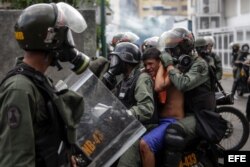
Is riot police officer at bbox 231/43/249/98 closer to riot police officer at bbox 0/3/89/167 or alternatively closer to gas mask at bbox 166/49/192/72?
gas mask at bbox 166/49/192/72

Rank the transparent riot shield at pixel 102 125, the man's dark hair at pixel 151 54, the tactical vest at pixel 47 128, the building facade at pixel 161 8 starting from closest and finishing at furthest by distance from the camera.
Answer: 1. the tactical vest at pixel 47 128
2. the transparent riot shield at pixel 102 125
3. the man's dark hair at pixel 151 54
4. the building facade at pixel 161 8

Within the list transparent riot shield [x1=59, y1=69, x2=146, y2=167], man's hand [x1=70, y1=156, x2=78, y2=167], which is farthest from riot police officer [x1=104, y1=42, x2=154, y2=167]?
man's hand [x1=70, y1=156, x2=78, y2=167]

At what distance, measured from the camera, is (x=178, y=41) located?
174 inches

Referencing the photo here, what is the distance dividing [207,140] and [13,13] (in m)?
2.86

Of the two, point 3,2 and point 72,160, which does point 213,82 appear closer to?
point 72,160

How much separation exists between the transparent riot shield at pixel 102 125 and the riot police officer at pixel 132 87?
0.64 metres

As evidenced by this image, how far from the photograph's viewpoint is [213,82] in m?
4.68

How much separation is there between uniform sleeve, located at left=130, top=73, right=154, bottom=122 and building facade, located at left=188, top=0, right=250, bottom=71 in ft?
64.9

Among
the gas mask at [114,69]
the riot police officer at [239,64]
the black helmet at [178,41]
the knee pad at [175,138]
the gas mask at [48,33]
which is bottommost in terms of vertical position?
the riot police officer at [239,64]

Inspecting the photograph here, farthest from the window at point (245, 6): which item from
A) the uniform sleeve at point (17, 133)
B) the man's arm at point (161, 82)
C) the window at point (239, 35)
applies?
the uniform sleeve at point (17, 133)

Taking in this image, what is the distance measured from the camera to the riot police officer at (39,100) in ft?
6.97

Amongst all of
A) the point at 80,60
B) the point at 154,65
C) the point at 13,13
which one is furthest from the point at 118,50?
the point at 13,13

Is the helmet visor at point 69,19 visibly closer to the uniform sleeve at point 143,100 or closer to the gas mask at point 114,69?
the uniform sleeve at point 143,100

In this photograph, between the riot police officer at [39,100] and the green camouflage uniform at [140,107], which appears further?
the green camouflage uniform at [140,107]
